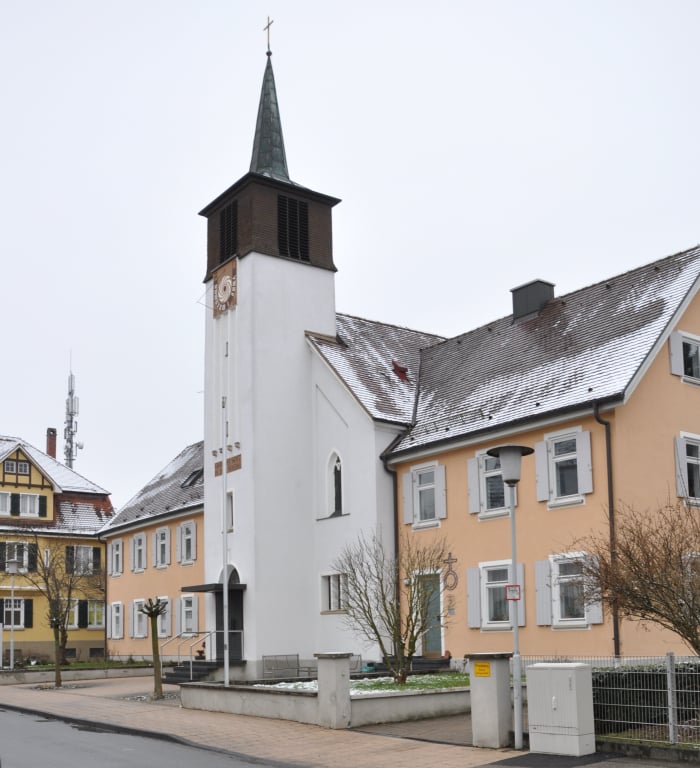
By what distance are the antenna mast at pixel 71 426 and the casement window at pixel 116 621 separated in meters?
37.9

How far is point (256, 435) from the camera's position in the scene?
2991cm

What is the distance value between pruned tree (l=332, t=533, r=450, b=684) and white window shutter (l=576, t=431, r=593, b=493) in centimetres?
400

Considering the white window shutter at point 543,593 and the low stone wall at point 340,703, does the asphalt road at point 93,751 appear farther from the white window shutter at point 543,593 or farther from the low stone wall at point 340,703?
the white window shutter at point 543,593

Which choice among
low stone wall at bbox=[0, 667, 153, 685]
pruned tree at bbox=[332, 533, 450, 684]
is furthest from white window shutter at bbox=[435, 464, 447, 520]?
low stone wall at bbox=[0, 667, 153, 685]

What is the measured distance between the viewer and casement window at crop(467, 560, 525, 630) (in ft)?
80.7

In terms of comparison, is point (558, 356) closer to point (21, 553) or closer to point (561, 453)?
point (561, 453)

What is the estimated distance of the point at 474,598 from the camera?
82.8 feet

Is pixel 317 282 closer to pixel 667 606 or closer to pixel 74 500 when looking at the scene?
pixel 667 606

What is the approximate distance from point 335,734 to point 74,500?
136ft

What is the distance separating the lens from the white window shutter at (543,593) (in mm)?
23109

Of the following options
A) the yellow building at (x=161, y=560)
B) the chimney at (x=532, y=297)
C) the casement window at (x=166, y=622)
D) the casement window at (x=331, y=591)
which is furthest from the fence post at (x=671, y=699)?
the casement window at (x=166, y=622)

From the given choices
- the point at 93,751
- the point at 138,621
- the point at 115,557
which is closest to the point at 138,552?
the point at 138,621

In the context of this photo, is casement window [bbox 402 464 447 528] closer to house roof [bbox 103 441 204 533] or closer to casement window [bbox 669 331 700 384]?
casement window [bbox 669 331 700 384]

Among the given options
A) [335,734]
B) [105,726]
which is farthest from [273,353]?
[335,734]
